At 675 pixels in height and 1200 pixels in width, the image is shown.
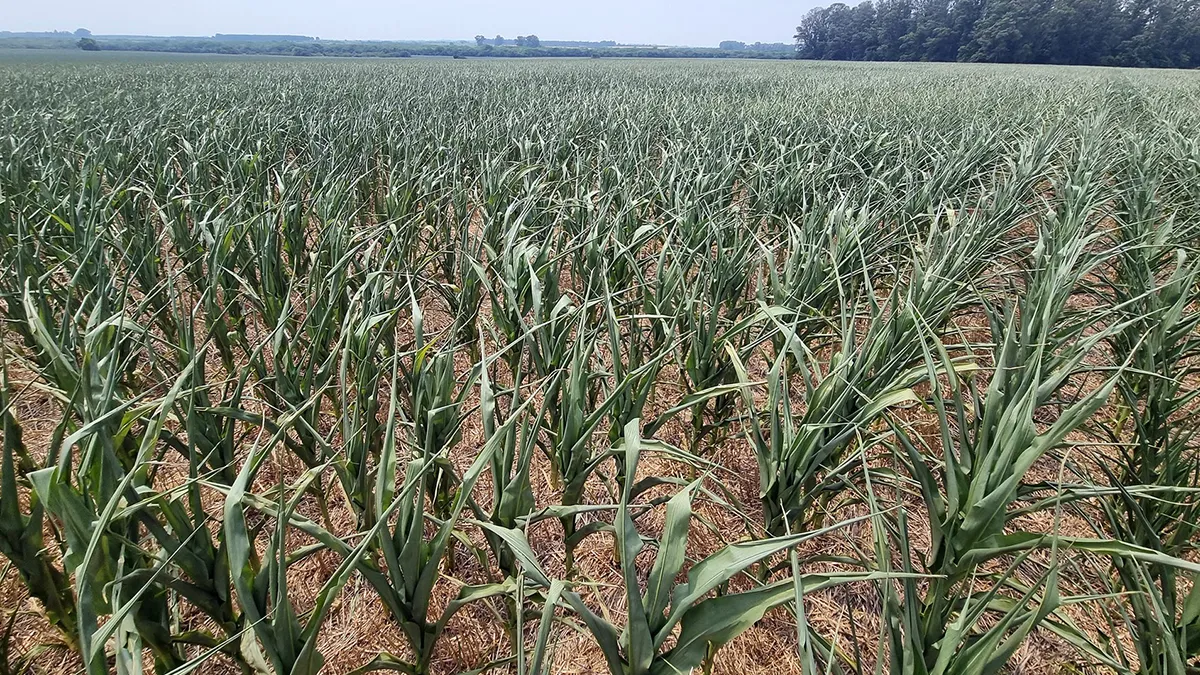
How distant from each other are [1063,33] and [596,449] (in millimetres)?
48807

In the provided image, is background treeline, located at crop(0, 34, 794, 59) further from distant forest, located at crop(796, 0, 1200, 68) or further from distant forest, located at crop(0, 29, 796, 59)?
distant forest, located at crop(796, 0, 1200, 68)

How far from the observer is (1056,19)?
116 feet

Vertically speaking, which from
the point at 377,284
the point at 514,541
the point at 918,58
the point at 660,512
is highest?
the point at 918,58

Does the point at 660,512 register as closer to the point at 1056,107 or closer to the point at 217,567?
the point at 217,567

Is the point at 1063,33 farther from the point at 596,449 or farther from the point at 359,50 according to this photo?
the point at 359,50

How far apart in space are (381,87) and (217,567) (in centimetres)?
964

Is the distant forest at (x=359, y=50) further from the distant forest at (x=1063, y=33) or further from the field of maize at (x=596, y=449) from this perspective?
the field of maize at (x=596, y=449)

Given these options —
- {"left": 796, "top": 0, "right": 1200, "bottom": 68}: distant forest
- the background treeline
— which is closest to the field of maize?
{"left": 796, "top": 0, "right": 1200, "bottom": 68}: distant forest

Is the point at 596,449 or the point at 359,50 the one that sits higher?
the point at 359,50

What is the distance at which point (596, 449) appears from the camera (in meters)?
1.46

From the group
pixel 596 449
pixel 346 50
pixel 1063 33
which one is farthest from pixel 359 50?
pixel 596 449

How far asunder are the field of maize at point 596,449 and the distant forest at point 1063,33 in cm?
4430

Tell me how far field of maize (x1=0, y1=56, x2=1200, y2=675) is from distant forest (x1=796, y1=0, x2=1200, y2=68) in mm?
44296

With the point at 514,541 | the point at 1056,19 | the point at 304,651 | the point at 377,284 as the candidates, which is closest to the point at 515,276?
the point at 377,284
